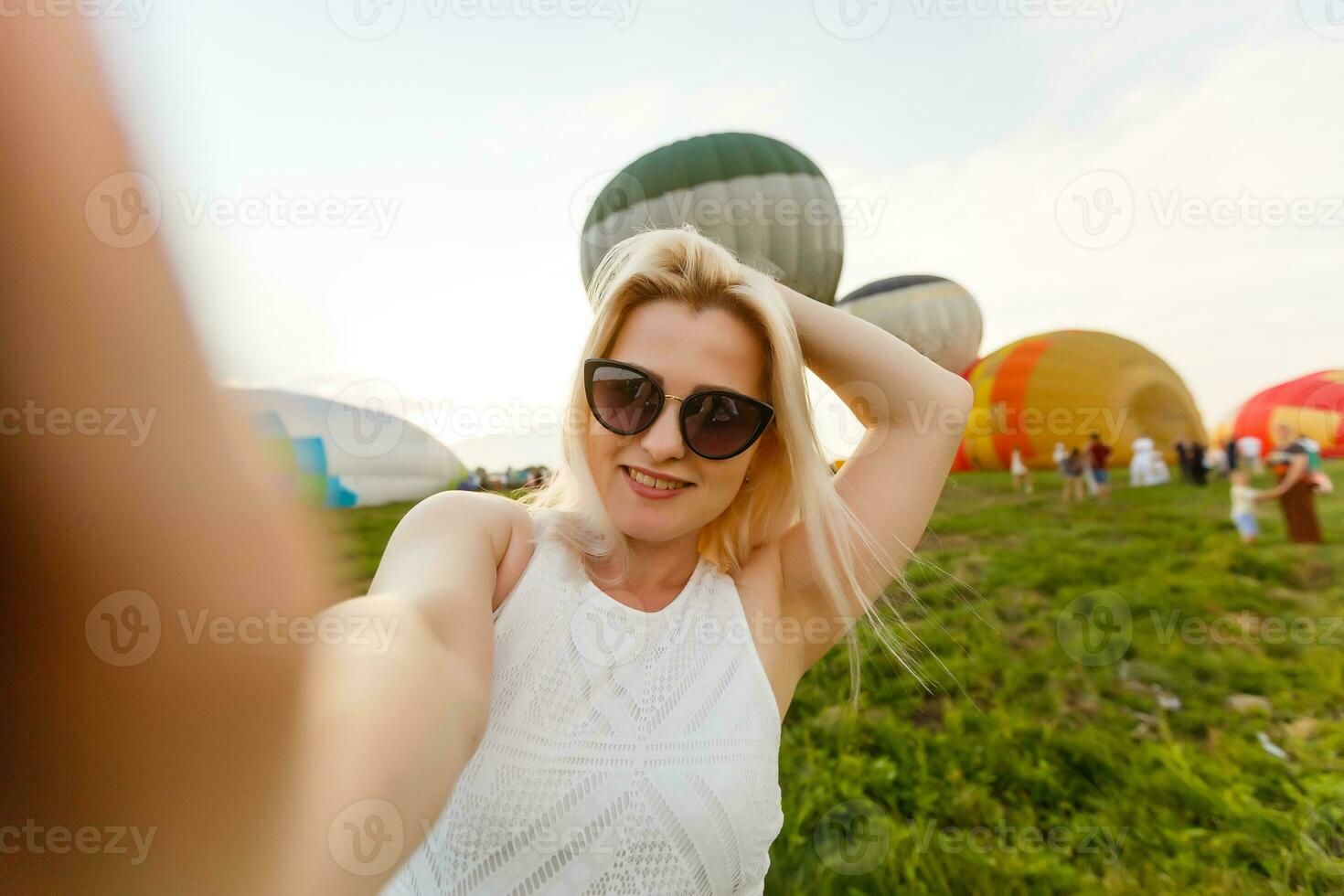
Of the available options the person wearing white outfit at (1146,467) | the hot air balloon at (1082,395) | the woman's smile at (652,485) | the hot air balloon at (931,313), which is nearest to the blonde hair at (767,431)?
the woman's smile at (652,485)

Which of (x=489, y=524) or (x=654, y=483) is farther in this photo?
(x=654, y=483)

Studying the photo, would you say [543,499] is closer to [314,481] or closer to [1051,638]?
[314,481]

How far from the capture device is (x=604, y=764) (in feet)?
5.01

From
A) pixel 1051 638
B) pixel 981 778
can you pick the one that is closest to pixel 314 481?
pixel 981 778

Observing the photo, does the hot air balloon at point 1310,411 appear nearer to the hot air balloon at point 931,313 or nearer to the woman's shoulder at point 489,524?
the hot air balloon at point 931,313

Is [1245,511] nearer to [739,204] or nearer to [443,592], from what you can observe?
[739,204]

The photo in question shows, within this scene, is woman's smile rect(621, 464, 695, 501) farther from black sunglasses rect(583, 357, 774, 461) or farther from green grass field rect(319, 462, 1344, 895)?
green grass field rect(319, 462, 1344, 895)

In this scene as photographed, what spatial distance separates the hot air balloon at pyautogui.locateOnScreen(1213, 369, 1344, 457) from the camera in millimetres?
14398

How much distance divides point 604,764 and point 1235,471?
1144 cm

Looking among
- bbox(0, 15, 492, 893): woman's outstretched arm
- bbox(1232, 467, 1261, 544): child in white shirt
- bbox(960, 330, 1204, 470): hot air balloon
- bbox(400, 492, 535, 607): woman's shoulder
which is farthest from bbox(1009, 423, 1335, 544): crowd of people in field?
bbox(0, 15, 492, 893): woman's outstretched arm

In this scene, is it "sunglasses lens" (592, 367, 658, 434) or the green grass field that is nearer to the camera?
"sunglasses lens" (592, 367, 658, 434)

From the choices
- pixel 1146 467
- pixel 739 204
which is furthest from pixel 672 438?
pixel 1146 467

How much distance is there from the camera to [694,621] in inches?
72.3

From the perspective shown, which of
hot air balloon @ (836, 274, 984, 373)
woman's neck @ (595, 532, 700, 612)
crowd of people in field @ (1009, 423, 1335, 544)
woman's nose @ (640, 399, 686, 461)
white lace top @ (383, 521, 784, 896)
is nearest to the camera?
white lace top @ (383, 521, 784, 896)
